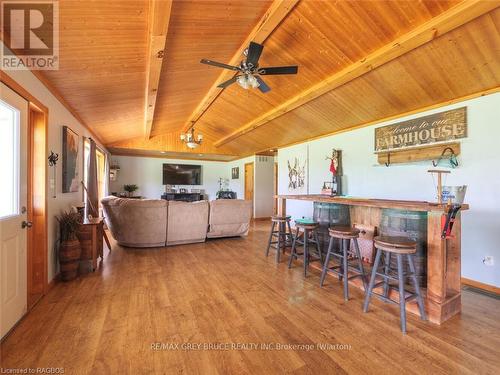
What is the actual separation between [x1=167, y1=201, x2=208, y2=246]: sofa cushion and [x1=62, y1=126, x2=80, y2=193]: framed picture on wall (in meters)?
1.43

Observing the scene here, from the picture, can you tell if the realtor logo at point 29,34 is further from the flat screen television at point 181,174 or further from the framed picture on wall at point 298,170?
the flat screen television at point 181,174

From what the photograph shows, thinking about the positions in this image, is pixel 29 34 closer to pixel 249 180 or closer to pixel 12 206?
pixel 12 206

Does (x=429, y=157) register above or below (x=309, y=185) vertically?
above

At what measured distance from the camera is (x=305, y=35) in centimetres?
266

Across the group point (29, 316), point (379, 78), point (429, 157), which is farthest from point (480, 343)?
point (29, 316)

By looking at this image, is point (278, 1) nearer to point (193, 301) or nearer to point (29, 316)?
point (193, 301)

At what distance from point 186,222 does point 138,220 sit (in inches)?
32.0

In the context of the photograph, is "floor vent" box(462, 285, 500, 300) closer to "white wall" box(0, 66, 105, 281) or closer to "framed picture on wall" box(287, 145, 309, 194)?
"framed picture on wall" box(287, 145, 309, 194)

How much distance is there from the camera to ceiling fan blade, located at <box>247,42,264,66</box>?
238 centimetres

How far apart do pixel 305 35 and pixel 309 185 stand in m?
3.37

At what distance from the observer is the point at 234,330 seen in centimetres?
185

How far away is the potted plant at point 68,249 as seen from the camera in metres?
2.70

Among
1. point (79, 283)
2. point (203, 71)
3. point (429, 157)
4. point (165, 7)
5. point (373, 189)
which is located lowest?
point (79, 283)

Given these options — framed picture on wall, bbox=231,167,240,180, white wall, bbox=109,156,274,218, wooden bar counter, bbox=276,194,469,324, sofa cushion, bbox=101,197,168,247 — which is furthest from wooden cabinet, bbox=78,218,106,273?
framed picture on wall, bbox=231,167,240,180
